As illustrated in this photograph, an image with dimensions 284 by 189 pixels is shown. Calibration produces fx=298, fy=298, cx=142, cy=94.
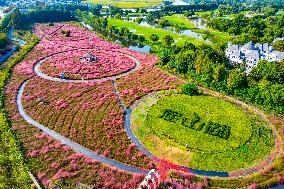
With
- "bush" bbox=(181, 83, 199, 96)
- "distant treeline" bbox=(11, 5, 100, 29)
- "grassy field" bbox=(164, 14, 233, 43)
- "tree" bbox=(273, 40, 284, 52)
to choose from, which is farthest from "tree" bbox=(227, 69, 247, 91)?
"distant treeline" bbox=(11, 5, 100, 29)

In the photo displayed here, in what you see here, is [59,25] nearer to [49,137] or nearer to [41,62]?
[41,62]

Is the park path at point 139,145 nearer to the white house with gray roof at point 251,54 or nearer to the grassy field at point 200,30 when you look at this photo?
the white house with gray roof at point 251,54

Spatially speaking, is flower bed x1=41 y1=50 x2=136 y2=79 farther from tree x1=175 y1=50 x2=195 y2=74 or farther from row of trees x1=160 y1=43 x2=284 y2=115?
tree x1=175 y1=50 x2=195 y2=74

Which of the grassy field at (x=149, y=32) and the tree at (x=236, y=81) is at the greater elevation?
the tree at (x=236, y=81)

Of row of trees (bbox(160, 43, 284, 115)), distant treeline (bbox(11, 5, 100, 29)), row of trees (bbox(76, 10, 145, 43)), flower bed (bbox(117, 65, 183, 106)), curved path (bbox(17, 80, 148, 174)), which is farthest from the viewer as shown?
distant treeline (bbox(11, 5, 100, 29))

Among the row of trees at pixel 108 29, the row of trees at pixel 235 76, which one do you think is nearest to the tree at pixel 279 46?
the row of trees at pixel 235 76

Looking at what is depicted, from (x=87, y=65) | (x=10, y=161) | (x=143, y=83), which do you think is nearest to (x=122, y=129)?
(x=10, y=161)

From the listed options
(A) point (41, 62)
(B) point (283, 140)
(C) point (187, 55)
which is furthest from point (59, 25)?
(B) point (283, 140)
